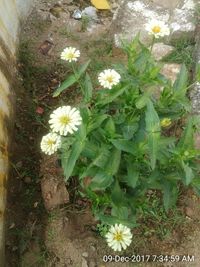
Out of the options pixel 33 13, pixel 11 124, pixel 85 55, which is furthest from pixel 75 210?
pixel 33 13

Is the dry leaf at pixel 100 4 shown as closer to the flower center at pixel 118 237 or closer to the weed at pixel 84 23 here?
the weed at pixel 84 23

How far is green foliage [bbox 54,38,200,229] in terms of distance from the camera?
2.31 metres

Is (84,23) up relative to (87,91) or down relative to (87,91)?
down

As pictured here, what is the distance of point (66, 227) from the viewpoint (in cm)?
298

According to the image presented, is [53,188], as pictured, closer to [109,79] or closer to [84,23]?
[109,79]

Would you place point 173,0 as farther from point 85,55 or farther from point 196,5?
point 85,55

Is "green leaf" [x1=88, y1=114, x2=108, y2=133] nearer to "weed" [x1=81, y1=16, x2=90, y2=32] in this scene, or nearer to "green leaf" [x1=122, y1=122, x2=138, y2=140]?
"green leaf" [x1=122, y1=122, x2=138, y2=140]

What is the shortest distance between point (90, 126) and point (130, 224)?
592 mm

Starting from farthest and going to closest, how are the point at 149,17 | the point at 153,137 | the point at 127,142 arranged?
the point at 149,17 → the point at 127,142 → the point at 153,137

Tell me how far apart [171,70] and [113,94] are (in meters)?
1.17

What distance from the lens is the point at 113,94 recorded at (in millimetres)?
2471

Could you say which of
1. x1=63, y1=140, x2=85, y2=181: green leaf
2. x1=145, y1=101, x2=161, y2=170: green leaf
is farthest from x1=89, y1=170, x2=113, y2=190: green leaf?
x1=145, y1=101, x2=161, y2=170: green leaf

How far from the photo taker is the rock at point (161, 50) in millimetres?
3602

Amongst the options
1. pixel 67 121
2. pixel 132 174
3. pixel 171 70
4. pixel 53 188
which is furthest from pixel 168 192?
pixel 171 70
